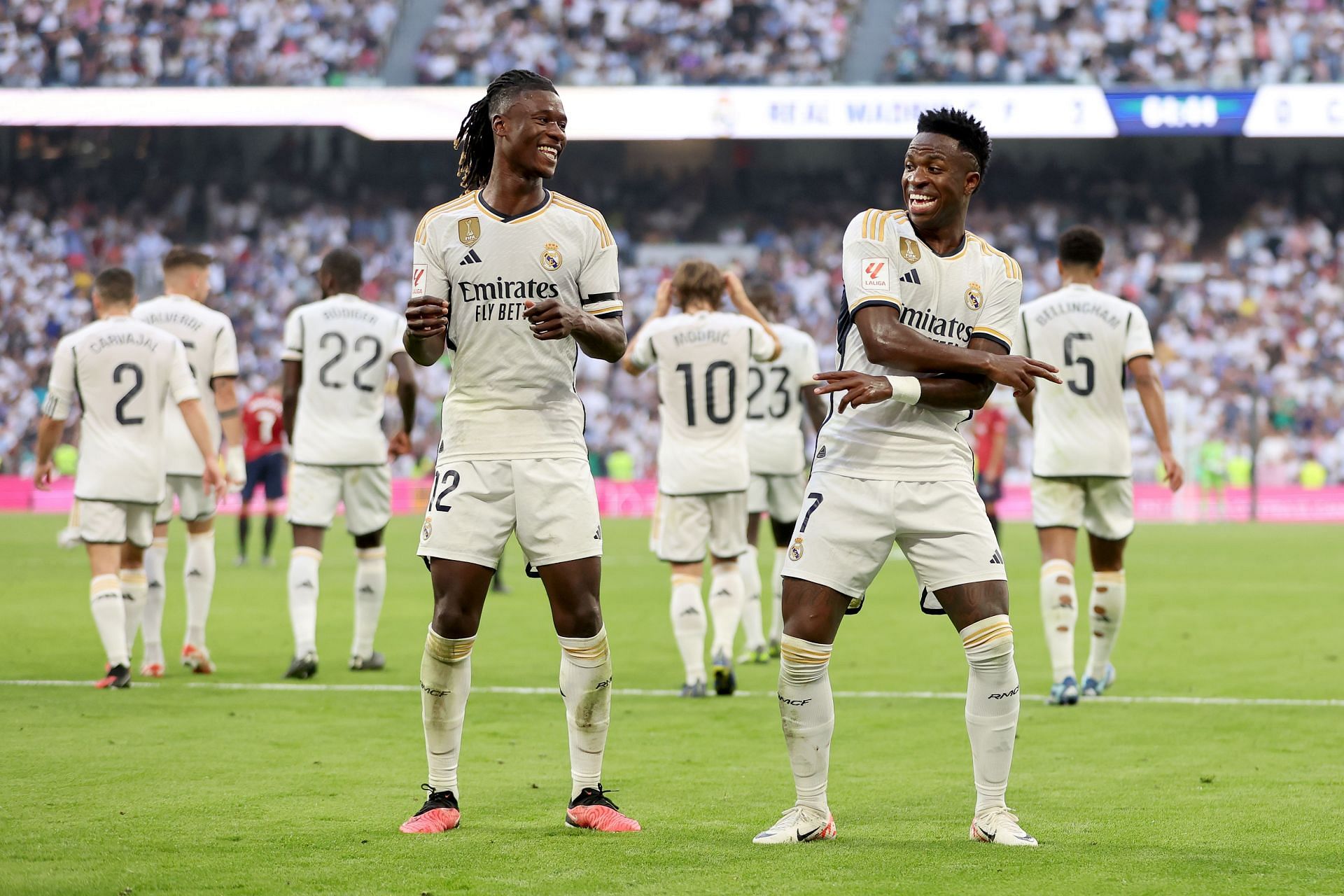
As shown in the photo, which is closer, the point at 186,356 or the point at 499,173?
the point at 499,173

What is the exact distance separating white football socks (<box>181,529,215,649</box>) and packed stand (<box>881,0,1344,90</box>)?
26.5 meters

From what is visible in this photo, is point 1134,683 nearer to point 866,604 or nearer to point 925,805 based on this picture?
point 925,805

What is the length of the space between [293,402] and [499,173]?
180 inches

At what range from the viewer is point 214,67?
34.4 meters

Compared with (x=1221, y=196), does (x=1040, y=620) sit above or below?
below

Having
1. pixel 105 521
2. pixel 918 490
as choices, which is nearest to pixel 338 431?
pixel 105 521

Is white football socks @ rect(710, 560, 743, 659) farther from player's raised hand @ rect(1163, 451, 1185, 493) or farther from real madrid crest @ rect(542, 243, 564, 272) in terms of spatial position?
real madrid crest @ rect(542, 243, 564, 272)

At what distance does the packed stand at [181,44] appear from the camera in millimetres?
34188

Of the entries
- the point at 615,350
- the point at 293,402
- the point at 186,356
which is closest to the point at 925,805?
the point at 615,350

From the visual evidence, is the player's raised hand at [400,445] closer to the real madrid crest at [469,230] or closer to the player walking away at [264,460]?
the real madrid crest at [469,230]

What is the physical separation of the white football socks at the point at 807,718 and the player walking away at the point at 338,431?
16.4ft

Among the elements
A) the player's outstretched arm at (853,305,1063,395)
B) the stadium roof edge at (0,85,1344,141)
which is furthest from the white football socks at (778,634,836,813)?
the stadium roof edge at (0,85,1344,141)

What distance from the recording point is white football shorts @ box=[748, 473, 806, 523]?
1089 centimetres

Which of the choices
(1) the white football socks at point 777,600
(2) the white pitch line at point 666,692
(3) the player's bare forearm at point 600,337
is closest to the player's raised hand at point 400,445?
(2) the white pitch line at point 666,692
